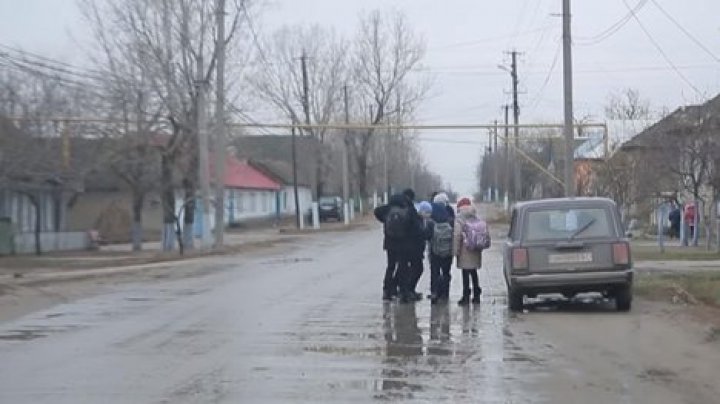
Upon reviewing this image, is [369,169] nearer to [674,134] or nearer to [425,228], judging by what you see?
[674,134]

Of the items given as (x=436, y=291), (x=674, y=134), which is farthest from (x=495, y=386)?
(x=674, y=134)

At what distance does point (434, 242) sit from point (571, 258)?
7.82ft

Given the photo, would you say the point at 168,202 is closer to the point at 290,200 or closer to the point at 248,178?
the point at 248,178

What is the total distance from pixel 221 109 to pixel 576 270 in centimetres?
2549

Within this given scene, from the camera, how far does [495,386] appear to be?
985 cm

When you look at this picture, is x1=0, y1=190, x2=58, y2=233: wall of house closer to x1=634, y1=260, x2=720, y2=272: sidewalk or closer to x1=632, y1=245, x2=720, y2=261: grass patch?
x1=632, y1=245, x2=720, y2=261: grass patch

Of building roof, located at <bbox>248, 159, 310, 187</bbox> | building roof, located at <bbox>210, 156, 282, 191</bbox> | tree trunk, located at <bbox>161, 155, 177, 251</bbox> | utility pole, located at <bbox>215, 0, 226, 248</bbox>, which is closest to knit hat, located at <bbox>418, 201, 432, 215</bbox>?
utility pole, located at <bbox>215, 0, 226, 248</bbox>

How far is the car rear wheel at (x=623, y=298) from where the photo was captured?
16141mm

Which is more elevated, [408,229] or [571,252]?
[408,229]

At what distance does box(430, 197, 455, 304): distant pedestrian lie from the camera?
693 inches

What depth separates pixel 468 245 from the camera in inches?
684

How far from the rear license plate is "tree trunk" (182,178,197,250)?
2647 cm

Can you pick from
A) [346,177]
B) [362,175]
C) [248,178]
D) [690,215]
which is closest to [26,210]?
[690,215]

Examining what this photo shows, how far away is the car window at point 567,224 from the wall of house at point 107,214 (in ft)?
121
